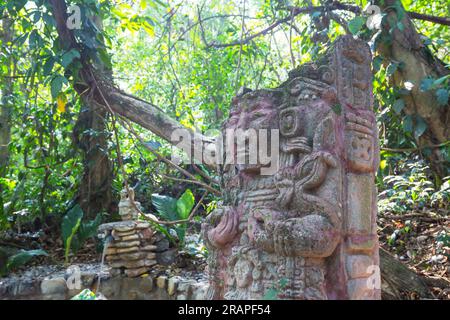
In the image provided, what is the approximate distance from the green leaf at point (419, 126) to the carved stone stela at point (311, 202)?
54.5 inches

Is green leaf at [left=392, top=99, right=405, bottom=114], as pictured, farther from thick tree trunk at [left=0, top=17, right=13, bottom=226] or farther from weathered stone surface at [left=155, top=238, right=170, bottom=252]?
thick tree trunk at [left=0, top=17, right=13, bottom=226]

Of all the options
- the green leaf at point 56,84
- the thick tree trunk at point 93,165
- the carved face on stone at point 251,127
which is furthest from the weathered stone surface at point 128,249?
the carved face on stone at point 251,127

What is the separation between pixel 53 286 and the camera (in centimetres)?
474

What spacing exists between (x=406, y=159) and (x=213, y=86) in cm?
306

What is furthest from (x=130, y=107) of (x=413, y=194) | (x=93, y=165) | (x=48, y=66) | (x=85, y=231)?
(x=413, y=194)

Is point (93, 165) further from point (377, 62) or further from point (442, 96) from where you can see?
point (442, 96)

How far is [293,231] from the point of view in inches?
94.7

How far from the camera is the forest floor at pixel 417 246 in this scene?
372 cm

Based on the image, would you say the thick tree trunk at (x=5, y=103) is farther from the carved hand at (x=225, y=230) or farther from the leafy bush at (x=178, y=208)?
the carved hand at (x=225, y=230)

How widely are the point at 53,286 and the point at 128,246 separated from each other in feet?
3.20

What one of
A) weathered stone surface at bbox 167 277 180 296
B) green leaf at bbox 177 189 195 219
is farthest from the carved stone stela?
green leaf at bbox 177 189 195 219

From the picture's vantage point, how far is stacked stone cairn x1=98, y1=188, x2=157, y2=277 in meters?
4.72

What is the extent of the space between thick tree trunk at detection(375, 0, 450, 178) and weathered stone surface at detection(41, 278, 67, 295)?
4.15 m

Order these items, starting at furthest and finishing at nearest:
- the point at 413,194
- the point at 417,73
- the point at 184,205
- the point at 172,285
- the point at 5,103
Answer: the point at 5,103
the point at 184,205
the point at 172,285
the point at 413,194
the point at 417,73
